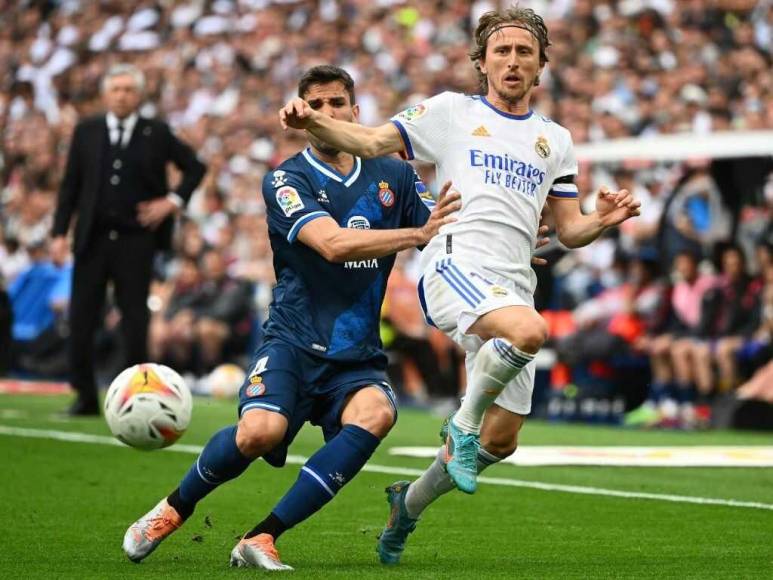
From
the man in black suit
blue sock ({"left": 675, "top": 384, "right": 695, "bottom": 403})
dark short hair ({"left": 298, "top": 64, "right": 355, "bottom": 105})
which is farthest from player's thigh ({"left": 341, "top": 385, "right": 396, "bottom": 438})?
blue sock ({"left": 675, "top": 384, "right": 695, "bottom": 403})

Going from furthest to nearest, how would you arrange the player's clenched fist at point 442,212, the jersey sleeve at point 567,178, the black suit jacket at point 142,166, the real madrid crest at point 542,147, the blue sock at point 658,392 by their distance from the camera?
the blue sock at point 658,392
the black suit jacket at point 142,166
the jersey sleeve at point 567,178
the real madrid crest at point 542,147
the player's clenched fist at point 442,212

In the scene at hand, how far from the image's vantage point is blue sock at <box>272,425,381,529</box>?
21.0ft

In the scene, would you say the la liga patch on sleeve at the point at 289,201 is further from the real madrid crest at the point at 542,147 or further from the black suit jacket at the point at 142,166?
the black suit jacket at the point at 142,166

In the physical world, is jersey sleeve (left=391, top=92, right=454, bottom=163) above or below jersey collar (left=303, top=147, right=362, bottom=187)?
above

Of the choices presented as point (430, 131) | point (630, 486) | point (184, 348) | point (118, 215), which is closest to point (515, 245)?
point (430, 131)

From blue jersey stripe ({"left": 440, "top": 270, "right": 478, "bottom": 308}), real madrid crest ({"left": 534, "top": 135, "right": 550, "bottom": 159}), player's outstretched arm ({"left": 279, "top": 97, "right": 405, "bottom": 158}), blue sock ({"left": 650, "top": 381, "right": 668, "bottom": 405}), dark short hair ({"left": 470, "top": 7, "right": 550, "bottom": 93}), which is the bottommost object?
blue sock ({"left": 650, "top": 381, "right": 668, "bottom": 405})

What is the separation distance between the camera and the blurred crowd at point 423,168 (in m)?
16.3

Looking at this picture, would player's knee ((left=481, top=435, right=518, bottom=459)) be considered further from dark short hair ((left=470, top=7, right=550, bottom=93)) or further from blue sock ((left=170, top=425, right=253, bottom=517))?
dark short hair ((left=470, top=7, right=550, bottom=93))

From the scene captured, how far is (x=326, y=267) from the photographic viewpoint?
22.2 feet

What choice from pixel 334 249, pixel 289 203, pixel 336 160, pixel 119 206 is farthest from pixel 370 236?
pixel 119 206

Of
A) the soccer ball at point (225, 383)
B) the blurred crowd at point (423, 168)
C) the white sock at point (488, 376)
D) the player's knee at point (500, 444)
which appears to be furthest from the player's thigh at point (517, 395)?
the soccer ball at point (225, 383)

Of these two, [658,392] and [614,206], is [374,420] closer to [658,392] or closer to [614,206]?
[614,206]

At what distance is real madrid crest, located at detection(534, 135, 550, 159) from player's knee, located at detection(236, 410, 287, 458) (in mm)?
1558

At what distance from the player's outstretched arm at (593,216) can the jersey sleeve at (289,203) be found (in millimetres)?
1150
